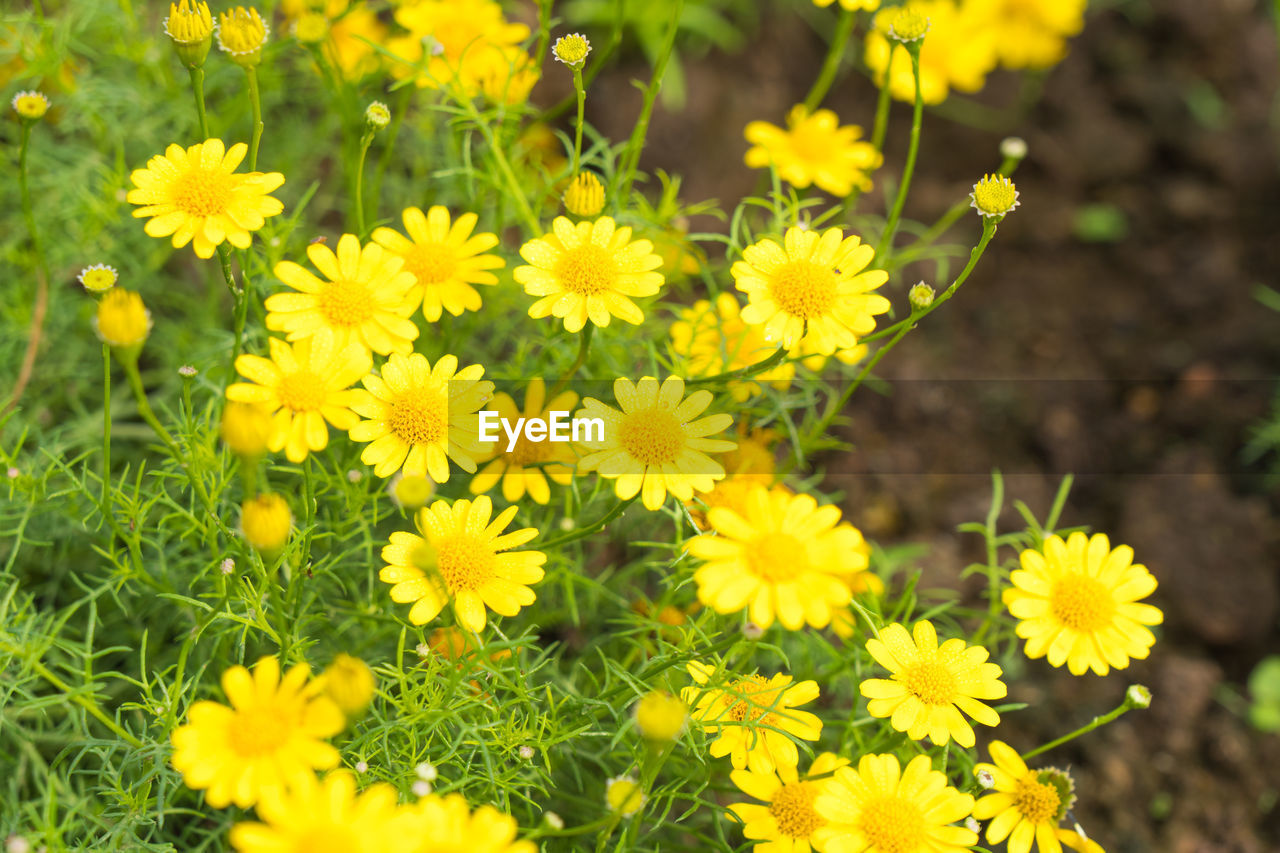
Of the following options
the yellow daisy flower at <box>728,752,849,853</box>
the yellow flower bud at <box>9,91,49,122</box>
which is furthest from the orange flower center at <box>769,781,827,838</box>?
the yellow flower bud at <box>9,91,49,122</box>

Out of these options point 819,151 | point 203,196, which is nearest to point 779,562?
point 203,196

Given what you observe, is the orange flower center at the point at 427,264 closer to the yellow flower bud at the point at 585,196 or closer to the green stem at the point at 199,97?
the yellow flower bud at the point at 585,196

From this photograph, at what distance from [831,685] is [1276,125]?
2.41 meters

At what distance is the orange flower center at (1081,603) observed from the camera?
137cm

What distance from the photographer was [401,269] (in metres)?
1.42

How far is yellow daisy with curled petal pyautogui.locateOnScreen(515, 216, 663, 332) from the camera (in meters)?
1.36

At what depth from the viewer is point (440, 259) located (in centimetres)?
146

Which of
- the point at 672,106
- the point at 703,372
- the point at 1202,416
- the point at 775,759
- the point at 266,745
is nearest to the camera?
the point at 266,745

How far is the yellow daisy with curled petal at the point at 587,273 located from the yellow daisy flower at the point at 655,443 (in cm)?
11

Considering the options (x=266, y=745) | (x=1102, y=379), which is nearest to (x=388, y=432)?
(x=266, y=745)

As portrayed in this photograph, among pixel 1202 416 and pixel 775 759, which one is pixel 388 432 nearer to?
pixel 775 759

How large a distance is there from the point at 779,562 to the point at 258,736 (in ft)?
1.91

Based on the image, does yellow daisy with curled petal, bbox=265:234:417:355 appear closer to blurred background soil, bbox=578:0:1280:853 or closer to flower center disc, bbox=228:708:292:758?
flower center disc, bbox=228:708:292:758

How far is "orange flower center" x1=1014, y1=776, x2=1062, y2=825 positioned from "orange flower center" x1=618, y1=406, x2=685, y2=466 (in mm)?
644
